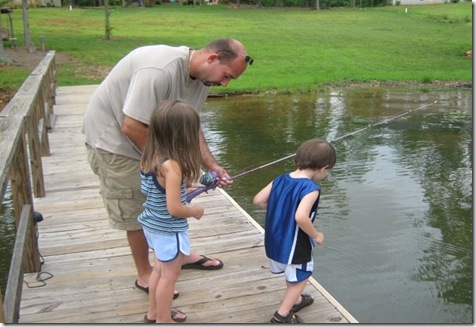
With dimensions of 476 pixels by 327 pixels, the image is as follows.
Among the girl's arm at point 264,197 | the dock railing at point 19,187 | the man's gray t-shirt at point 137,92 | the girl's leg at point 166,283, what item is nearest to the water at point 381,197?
the dock railing at point 19,187

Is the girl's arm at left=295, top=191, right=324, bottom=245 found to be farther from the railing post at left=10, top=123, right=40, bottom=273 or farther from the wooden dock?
the railing post at left=10, top=123, right=40, bottom=273

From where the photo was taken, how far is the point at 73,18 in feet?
105

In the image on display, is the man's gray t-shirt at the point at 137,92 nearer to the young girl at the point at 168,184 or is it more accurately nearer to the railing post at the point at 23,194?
the young girl at the point at 168,184

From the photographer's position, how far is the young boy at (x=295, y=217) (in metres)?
2.71

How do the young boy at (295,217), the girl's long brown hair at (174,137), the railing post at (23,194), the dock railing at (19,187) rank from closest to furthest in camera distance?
the girl's long brown hair at (174,137) < the dock railing at (19,187) < the young boy at (295,217) < the railing post at (23,194)

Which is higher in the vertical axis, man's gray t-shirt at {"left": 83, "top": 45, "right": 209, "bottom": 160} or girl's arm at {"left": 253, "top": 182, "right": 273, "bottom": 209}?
man's gray t-shirt at {"left": 83, "top": 45, "right": 209, "bottom": 160}

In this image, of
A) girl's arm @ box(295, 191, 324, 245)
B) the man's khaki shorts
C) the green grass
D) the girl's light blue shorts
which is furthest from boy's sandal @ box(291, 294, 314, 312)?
the green grass

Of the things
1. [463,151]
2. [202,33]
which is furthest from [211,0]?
[463,151]

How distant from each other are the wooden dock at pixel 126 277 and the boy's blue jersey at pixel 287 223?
359mm

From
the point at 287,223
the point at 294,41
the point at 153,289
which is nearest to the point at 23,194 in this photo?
the point at 153,289

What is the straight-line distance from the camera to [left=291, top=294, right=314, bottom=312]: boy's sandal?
2959 millimetres

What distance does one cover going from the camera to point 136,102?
252 centimetres

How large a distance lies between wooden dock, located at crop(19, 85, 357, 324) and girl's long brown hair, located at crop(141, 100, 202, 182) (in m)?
0.90

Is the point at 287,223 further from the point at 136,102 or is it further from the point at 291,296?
the point at 136,102
